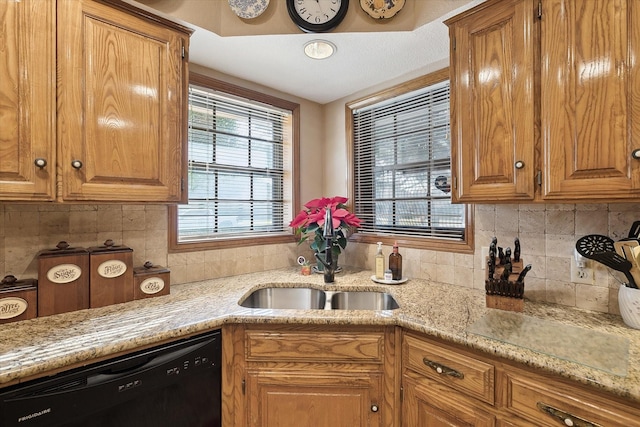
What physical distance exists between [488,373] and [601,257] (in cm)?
64

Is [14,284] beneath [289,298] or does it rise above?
above

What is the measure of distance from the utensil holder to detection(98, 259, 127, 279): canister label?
2.12 meters

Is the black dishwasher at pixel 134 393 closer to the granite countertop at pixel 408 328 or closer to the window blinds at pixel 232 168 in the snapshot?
the granite countertop at pixel 408 328

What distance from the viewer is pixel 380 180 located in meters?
2.32

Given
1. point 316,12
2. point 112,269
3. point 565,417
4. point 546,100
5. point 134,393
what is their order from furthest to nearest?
point 316,12
point 112,269
point 546,100
point 134,393
point 565,417

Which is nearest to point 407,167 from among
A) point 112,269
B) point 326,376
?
point 326,376

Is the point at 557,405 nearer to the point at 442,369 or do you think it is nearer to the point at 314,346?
the point at 442,369

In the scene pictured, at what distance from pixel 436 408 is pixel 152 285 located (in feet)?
4.65

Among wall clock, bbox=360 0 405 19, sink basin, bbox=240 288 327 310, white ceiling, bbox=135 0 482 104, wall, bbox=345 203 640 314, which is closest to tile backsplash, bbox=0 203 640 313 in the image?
wall, bbox=345 203 640 314

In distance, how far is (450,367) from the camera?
1184mm

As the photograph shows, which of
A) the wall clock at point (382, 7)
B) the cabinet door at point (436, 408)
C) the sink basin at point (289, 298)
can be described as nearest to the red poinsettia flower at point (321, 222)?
the sink basin at point (289, 298)

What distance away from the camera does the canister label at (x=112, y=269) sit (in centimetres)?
141

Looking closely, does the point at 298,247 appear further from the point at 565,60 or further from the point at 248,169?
the point at 565,60

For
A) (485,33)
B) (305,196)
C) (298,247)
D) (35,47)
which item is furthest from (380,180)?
(35,47)
